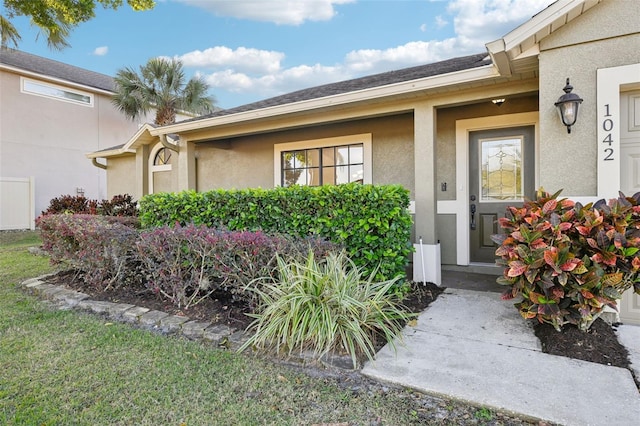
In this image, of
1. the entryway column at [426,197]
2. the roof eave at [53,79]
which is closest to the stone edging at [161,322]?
the entryway column at [426,197]

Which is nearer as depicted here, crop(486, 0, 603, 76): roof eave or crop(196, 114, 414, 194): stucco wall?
crop(486, 0, 603, 76): roof eave

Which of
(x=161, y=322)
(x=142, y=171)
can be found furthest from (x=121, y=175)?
(x=161, y=322)

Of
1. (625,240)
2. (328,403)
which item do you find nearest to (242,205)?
(328,403)

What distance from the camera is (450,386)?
7.98ft

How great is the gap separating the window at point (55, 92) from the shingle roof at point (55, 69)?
1.44 feet

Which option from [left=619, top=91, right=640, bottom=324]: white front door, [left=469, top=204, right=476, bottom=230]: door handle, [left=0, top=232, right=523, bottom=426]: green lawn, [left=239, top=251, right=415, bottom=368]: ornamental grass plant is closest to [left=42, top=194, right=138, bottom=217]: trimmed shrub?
[left=0, top=232, right=523, bottom=426]: green lawn

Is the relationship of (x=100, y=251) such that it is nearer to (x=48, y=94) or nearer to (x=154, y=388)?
(x=154, y=388)

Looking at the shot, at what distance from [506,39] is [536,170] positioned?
2376 mm

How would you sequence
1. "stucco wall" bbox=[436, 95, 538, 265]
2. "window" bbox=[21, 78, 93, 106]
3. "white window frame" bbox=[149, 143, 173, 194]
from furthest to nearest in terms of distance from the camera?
"window" bbox=[21, 78, 93, 106] → "white window frame" bbox=[149, 143, 173, 194] → "stucco wall" bbox=[436, 95, 538, 265]

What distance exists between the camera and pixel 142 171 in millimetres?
10008

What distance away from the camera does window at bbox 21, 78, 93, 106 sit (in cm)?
1377

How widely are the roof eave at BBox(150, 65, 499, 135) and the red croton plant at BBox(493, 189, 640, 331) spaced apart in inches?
88.4

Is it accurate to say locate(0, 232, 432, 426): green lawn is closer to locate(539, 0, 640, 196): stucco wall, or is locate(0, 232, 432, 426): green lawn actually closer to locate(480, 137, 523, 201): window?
locate(539, 0, 640, 196): stucco wall

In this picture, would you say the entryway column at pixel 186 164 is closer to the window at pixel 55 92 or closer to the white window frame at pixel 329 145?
the white window frame at pixel 329 145
